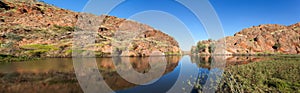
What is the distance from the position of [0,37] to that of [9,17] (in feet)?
185

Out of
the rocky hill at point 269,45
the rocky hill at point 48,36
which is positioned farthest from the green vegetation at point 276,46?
the rocky hill at point 48,36

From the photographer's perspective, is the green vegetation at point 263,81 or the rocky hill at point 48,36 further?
the rocky hill at point 48,36

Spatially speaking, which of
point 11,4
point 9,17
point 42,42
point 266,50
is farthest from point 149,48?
point 11,4

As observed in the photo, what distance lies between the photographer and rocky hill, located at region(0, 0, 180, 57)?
87500 mm

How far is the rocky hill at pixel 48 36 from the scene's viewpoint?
87500mm

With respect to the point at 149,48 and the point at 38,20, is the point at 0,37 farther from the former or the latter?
the point at 149,48

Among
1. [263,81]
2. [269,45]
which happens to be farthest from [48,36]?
[269,45]

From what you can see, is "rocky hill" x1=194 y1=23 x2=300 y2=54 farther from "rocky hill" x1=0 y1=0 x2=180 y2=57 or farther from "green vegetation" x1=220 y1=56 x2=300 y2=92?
"green vegetation" x1=220 y1=56 x2=300 y2=92

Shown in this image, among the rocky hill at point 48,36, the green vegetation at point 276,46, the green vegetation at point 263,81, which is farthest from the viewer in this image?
the green vegetation at point 276,46

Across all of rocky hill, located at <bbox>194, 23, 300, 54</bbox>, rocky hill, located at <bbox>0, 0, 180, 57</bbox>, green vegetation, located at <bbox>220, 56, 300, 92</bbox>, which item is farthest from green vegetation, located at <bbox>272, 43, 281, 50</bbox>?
green vegetation, located at <bbox>220, 56, 300, 92</bbox>

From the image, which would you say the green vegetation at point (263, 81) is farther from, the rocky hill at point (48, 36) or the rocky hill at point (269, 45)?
the rocky hill at point (269, 45)

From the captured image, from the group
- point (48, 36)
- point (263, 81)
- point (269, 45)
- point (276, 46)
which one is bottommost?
point (263, 81)

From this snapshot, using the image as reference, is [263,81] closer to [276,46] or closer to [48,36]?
[48,36]

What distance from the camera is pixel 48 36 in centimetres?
Result: 11788
